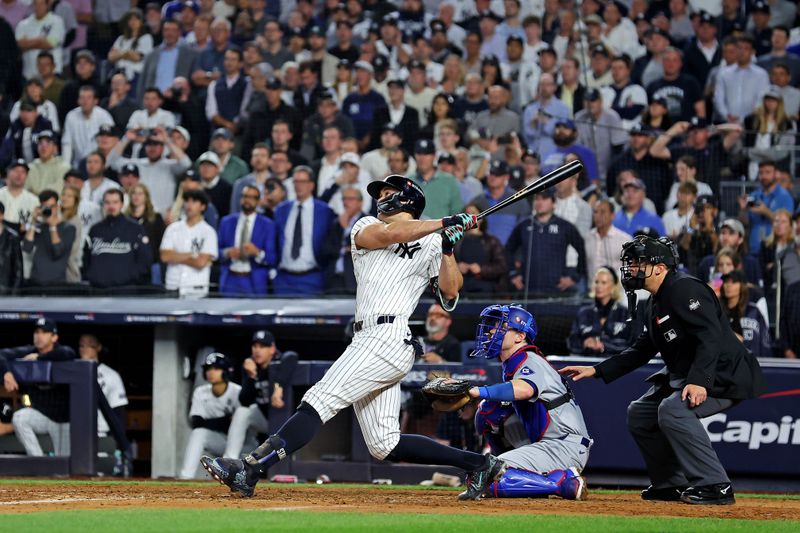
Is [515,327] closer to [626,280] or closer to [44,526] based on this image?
[626,280]

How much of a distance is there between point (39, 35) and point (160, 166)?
376 cm

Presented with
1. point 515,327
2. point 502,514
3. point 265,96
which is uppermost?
point 265,96

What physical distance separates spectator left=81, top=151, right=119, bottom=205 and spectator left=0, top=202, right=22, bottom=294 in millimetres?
837

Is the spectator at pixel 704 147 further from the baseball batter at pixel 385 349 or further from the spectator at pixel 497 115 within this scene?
→ the baseball batter at pixel 385 349

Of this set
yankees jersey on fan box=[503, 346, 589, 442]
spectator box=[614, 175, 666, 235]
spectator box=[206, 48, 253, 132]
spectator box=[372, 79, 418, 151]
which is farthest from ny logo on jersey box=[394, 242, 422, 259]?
spectator box=[206, 48, 253, 132]

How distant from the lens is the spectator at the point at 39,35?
632 inches

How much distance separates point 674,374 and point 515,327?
0.89m

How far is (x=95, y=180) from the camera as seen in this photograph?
13609 mm

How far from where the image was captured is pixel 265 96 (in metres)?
14.4

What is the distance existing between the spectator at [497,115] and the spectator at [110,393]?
444 cm

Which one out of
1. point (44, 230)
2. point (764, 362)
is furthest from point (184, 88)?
point (764, 362)

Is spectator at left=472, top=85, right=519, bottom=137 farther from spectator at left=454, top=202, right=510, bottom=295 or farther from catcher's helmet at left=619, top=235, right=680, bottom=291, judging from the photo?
catcher's helmet at left=619, top=235, right=680, bottom=291

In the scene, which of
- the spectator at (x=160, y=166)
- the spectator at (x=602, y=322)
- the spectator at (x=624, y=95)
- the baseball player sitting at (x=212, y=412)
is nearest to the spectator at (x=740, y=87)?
the spectator at (x=624, y=95)

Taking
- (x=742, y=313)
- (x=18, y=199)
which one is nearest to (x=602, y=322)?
Result: (x=742, y=313)
